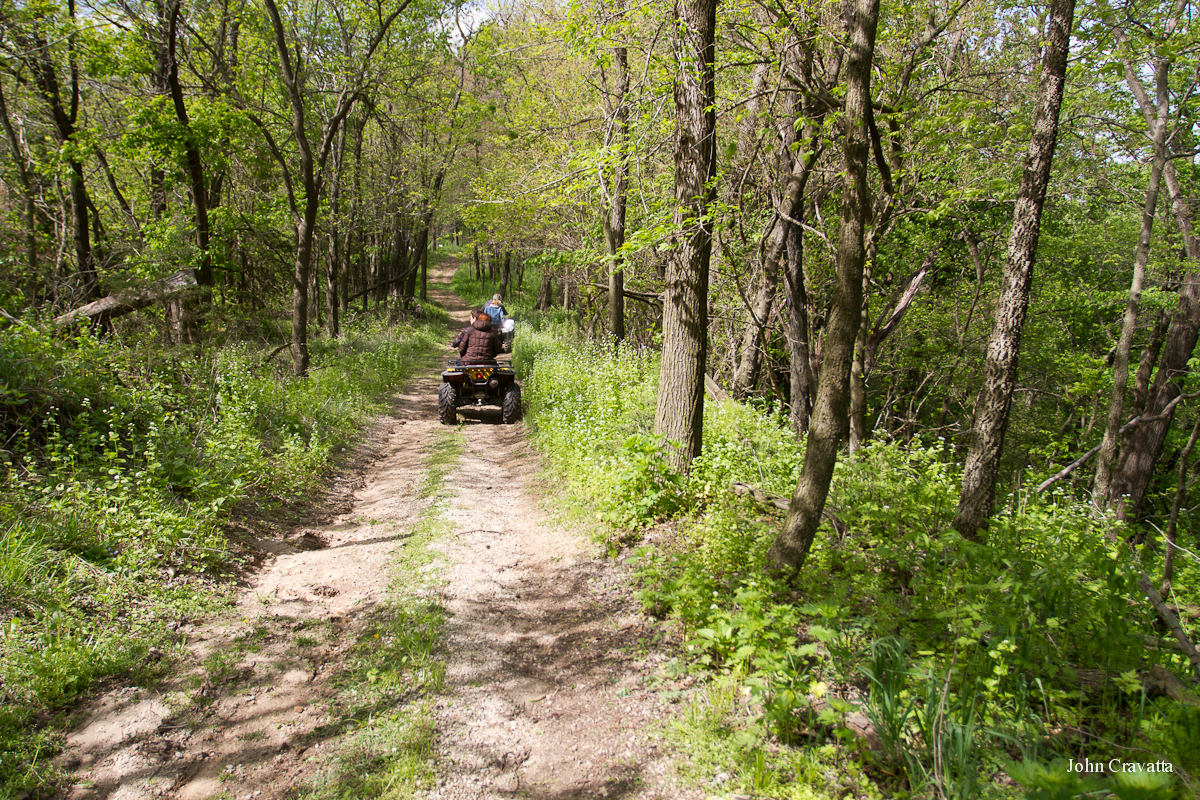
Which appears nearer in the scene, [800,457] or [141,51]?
[800,457]

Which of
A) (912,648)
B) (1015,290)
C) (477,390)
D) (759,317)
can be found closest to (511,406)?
(477,390)

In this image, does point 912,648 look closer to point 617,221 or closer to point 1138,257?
point 617,221

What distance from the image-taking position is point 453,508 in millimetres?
6156

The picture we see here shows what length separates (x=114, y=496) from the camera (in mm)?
4379

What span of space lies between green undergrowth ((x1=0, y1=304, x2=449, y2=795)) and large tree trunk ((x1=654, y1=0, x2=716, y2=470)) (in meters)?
3.94

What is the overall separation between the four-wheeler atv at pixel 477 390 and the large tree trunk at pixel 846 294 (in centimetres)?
719

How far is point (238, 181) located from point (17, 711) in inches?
648

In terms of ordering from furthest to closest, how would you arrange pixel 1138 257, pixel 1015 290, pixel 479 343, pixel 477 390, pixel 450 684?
1. pixel 479 343
2. pixel 477 390
3. pixel 1138 257
4. pixel 1015 290
5. pixel 450 684

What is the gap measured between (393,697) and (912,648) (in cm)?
277

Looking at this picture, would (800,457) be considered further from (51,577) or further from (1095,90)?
(1095,90)

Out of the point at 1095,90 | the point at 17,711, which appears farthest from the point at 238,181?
the point at 1095,90

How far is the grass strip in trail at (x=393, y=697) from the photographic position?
2.62m

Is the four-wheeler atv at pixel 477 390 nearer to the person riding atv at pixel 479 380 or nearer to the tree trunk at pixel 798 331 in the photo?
the person riding atv at pixel 479 380

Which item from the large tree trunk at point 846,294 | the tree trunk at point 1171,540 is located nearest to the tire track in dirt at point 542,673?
the large tree trunk at point 846,294
